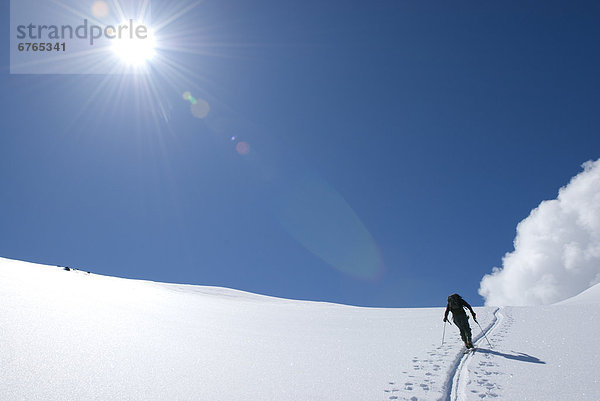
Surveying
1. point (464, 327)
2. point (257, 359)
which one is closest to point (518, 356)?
point (464, 327)

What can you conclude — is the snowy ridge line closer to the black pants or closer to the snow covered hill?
the snow covered hill

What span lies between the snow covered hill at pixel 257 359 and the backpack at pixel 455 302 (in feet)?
3.45

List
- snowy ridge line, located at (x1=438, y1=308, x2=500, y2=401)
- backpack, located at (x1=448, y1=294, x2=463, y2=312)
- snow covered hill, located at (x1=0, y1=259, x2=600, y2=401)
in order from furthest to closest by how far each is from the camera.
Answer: backpack, located at (x1=448, y1=294, x2=463, y2=312) → snowy ridge line, located at (x1=438, y1=308, x2=500, y2=401) → snow covered hill, located at (x1=0, y1=259, x2=600, y2=401)

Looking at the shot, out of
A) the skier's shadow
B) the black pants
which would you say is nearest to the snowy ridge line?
the skier's shadow

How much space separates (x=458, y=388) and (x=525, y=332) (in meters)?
6.91

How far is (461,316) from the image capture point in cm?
1027

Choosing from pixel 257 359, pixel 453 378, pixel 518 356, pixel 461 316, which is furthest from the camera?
pixel 461 316

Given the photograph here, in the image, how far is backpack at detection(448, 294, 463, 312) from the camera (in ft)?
35.0

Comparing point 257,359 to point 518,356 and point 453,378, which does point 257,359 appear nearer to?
point 453,378

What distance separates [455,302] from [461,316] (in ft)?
2.13

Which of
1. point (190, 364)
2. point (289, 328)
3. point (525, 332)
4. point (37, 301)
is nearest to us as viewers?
point (190, 364)

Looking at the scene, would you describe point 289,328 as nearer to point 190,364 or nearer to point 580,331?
point 190,364

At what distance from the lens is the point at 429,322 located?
47.4 ft

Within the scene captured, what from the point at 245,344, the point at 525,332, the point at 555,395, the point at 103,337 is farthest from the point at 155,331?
the point at 525,332
